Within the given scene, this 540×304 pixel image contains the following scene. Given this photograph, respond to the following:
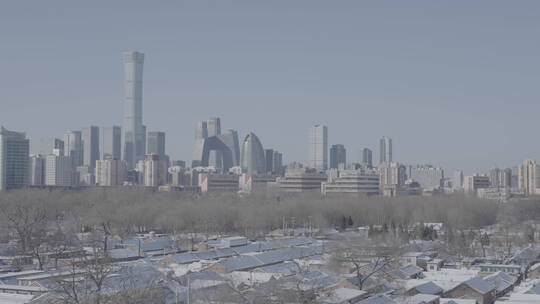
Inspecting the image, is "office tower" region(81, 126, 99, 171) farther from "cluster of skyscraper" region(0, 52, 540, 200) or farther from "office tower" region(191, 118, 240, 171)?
"office tower" region(191, 118, 240, 171)

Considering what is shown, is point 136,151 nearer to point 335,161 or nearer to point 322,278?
point 335,161

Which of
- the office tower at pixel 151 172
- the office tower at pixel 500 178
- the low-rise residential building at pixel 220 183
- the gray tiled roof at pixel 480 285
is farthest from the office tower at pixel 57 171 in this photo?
the gray tiled roof at pixel 480 285

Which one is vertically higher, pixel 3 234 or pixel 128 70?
pixel 128 70

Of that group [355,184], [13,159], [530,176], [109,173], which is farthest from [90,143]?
[355,184]

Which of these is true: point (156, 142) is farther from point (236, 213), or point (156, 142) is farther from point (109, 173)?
point (236, 213)

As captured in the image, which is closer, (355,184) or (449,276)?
(449,276)

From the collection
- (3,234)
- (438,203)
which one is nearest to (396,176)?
(438,203)

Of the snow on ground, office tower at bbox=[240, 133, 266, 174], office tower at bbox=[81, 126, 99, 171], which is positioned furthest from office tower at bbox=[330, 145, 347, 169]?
the snow on ground
